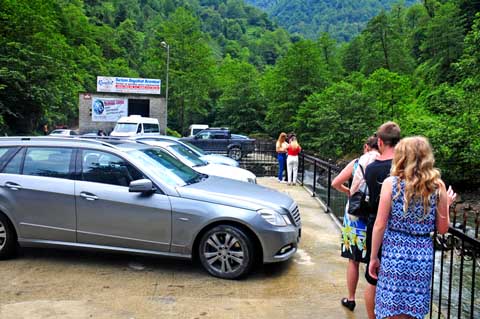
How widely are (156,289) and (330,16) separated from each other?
547ft

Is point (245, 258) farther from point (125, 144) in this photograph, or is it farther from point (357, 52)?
point (357, 52)

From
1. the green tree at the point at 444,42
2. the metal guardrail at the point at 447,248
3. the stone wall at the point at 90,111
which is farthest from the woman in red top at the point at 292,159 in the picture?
the green tree at the point at 444,42

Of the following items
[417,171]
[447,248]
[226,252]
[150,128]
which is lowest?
[226,252]

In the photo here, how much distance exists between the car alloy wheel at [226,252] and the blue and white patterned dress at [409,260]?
7.98 feet

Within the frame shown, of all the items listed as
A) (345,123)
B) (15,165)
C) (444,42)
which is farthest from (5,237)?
(444,42)

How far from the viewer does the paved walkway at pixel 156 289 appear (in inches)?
170

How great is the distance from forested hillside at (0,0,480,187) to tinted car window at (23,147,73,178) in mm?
20745

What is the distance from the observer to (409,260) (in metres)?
2.79


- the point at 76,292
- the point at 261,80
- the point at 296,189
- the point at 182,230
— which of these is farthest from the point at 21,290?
the point at 261,80

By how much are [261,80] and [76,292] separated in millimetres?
57108

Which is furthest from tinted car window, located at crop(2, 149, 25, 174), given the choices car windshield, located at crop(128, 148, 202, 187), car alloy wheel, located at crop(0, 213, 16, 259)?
car windshield, located at crop(128, 148, 202, 187)

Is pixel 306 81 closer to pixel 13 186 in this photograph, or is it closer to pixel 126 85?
pixel 126 85

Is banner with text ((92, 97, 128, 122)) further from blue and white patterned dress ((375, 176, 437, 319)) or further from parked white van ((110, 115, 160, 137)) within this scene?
blue and white patterned dress ((375, 176, 437, 319))

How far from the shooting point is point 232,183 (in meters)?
6.24
